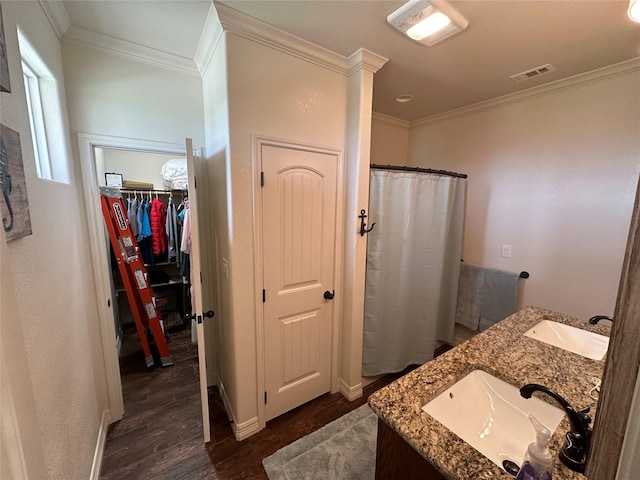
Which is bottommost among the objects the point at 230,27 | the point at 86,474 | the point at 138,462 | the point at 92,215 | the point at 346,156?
the point at 138,462

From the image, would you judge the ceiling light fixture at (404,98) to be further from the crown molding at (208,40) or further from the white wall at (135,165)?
the white wall at (135,165)

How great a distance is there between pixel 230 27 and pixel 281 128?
22.7 inches

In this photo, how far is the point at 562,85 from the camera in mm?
2059

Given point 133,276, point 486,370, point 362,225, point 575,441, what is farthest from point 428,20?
point 133,276

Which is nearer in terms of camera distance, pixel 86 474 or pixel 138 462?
pixel 86 474

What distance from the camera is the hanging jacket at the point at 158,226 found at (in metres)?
3.16

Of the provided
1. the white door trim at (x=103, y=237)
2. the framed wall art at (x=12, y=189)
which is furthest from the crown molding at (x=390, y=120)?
the framed wall art at (x=12, y=189)

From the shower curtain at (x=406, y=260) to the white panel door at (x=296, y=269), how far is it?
398mm

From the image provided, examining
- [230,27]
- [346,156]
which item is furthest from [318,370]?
[230,27]

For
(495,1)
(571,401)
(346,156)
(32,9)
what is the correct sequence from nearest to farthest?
(571,401) < (32,9) < (495,1) < (346,156)

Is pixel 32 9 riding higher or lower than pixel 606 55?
lower

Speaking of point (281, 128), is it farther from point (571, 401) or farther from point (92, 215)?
point (571, 401)

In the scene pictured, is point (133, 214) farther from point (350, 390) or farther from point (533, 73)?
point (533, 73)

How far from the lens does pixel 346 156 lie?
2.03 metres
